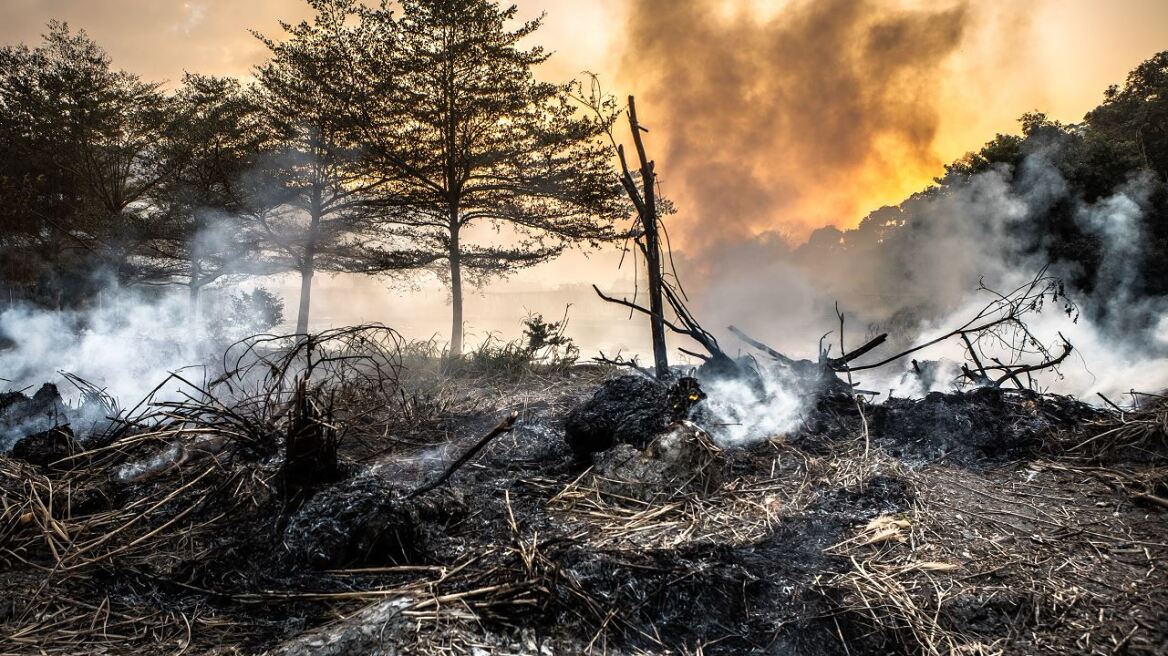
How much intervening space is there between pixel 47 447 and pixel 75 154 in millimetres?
20890

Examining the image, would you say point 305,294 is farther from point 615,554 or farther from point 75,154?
point 615,554

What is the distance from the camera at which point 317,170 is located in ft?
50.9

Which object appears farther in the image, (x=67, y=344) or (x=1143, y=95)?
(x=1143, y=95)

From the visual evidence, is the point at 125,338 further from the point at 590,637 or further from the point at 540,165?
the point at 590,637

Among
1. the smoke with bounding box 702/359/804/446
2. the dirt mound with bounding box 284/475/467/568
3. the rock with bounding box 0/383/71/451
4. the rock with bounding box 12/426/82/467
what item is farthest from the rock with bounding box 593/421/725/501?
the rock with bounding box 0/383/71/451

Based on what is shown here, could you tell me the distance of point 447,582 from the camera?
215cm

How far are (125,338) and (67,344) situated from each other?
5.07 feet

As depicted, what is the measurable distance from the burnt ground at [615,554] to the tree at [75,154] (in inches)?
703

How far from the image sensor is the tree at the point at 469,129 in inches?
520

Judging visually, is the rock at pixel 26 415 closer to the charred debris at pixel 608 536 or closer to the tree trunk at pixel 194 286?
the charred debris at pixel 608 536

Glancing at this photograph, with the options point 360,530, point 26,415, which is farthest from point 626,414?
point 26,415

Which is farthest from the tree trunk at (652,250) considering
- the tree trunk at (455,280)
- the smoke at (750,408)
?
the tree trunk at (455,280)

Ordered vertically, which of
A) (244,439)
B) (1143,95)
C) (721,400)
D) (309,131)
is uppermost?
(1143,95)

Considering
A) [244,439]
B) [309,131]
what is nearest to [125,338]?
[309,131]
